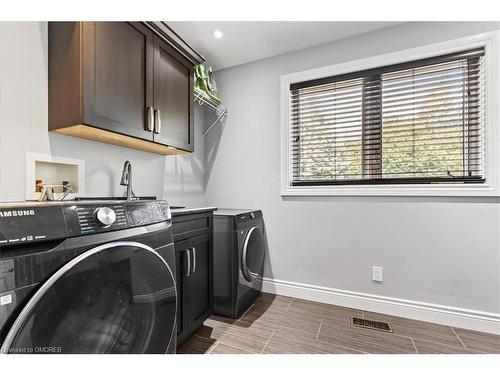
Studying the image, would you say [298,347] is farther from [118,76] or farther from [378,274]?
[118,76]

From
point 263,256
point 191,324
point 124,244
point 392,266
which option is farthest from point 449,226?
point 124,244

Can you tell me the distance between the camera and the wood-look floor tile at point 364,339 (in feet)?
5.16

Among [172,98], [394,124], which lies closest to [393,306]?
[394,124]

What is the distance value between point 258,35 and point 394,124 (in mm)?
1368

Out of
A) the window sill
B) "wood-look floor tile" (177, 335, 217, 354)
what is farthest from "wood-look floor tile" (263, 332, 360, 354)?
the window sill

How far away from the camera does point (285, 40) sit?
226cm

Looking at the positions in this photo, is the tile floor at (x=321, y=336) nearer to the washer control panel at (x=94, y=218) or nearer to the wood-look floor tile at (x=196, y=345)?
the wood-look floor tile at (x=196, y=345)

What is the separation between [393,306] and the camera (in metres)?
2.04

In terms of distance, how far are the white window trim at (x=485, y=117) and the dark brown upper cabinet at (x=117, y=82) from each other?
103 centimetres

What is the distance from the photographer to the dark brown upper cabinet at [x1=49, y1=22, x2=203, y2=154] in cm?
Answer: 132

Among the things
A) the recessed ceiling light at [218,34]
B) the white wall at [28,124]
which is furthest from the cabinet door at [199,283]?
the recessed ceiling light at [218,34]

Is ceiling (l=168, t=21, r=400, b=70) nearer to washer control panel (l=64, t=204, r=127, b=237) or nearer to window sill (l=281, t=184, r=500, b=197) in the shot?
window sill (l=281, t=184, r=500, b=197)

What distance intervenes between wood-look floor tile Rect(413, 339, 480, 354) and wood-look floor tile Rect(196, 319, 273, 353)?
937mm
